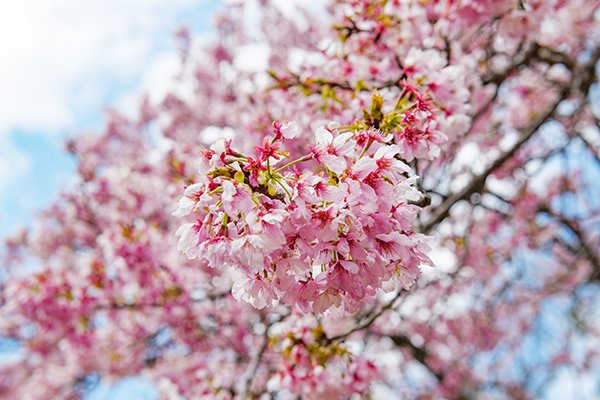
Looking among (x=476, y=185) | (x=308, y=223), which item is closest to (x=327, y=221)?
(x=308, y=223)

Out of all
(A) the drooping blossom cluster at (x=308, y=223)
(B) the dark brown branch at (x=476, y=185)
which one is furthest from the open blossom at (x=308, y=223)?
(B) the dark brown branch at (x=476, y=185)

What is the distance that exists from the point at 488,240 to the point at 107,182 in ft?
16.9

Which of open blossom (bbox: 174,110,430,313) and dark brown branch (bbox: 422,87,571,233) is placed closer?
open blossom (bbox: 174,110,430,313)

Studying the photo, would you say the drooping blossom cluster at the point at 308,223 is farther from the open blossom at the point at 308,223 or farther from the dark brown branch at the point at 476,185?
the dark brown branch at the point at 476,185

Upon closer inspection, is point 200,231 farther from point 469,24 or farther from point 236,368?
point 236,368

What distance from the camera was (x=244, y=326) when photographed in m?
5.93

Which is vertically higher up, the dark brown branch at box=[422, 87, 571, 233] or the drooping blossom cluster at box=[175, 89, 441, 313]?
the dark brown branch at box=[422, 87, 571, 233]

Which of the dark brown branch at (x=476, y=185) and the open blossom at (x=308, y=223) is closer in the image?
the open blossom at (x=308, y=223)

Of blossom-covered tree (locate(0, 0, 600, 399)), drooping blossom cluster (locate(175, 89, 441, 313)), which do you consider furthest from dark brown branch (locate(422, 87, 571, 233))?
drooping blossom cluster (locate(175, 89, 441, 313))

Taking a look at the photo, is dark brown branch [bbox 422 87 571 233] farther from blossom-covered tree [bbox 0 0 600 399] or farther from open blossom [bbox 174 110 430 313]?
open blossom [bbox 174 110 430 313]

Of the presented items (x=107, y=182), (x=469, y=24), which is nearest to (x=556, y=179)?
(x=469, y=24)

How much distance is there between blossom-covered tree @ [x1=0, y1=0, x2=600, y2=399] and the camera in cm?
133

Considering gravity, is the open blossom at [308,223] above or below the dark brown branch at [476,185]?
below

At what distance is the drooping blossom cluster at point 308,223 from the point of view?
4.11ft
